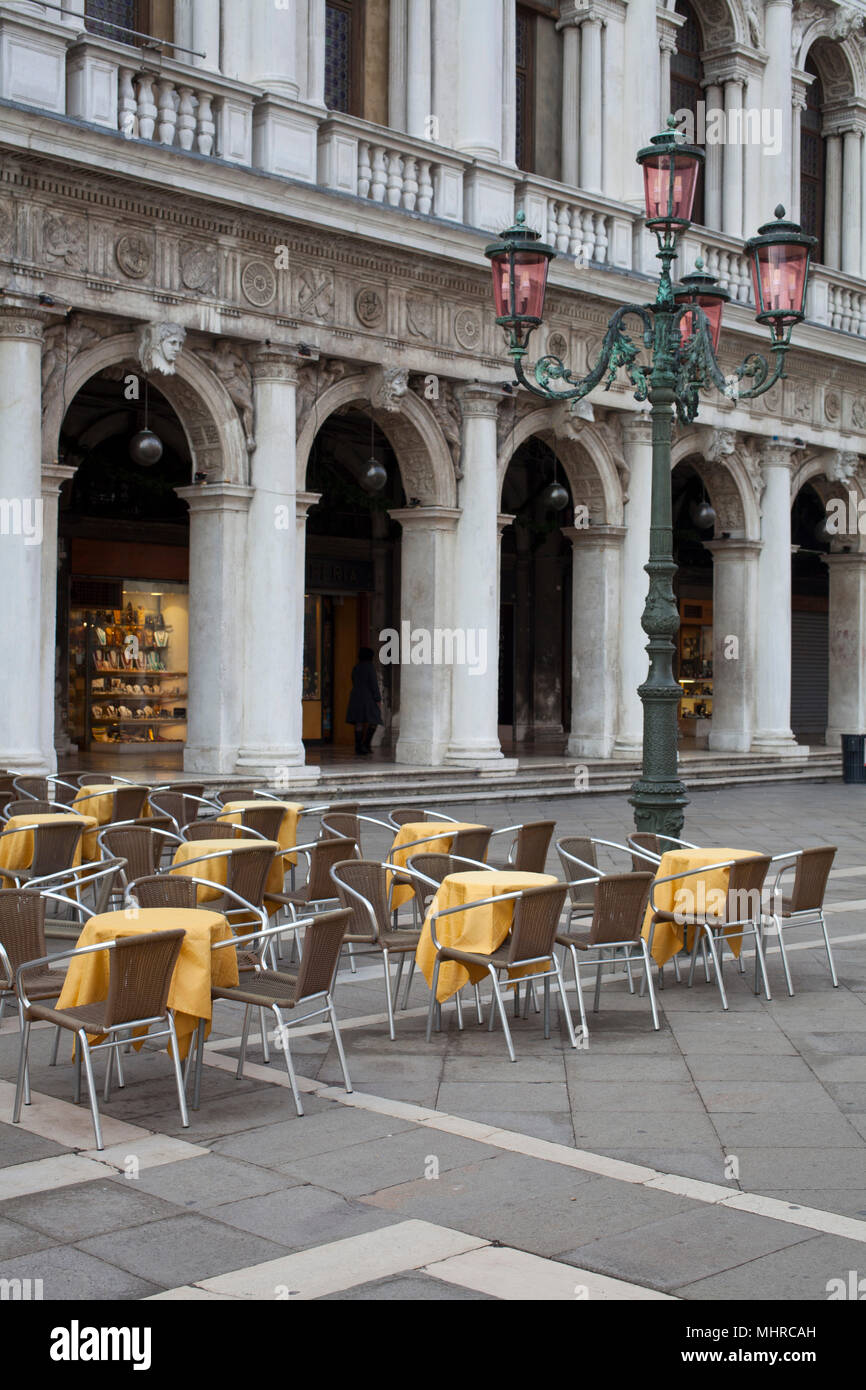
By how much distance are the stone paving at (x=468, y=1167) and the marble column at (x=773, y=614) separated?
51.0 ft

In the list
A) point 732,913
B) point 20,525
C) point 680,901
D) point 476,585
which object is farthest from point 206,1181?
point 476,585

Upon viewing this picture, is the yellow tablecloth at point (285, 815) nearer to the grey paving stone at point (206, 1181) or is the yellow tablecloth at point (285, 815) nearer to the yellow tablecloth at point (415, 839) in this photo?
the yellow tablecloth at point (415, 839)

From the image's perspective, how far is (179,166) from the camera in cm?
1542

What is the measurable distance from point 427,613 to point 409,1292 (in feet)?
48.6

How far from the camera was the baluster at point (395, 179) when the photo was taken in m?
17.8

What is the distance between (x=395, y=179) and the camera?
17.9 metres

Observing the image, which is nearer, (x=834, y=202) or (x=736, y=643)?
(x=736, y=643)

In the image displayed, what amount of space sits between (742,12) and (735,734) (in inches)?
413

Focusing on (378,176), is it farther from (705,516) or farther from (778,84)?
(778,84)

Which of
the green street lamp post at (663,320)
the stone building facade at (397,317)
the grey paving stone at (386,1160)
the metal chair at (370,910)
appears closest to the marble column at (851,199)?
the stone building facade at (397,317)

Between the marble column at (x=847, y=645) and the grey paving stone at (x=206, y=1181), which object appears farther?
the marble column at (x=847, y=645)

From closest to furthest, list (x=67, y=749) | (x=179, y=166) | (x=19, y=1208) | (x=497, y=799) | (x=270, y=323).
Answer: (x=19, y=1208)
(x=179, y=166)
(x=270, y=323)
(x=497, y=799)
(x=67, y=749)
